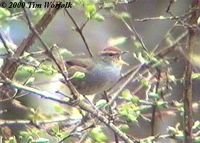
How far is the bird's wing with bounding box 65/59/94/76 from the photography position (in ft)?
6.20

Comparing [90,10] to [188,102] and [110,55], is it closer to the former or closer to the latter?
[188,102]

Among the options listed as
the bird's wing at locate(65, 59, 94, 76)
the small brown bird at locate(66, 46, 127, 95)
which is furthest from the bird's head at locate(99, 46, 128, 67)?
the bird's wing at locate(65, 59, 94, 76)

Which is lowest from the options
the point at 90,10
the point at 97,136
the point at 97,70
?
the point at 97,136

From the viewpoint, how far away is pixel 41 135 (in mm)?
1534

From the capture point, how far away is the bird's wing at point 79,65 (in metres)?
1.89

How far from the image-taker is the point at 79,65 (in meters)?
1.94

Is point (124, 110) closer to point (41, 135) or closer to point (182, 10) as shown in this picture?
point (41, 135)

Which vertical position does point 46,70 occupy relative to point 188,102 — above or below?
above

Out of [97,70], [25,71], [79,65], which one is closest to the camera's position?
[25,71]

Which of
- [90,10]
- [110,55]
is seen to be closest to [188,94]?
[90,10]

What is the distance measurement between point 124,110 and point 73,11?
147 cm

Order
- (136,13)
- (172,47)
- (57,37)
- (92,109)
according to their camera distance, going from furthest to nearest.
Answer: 1. (136,13)
2. (57,37)
3. (172,47)
4. (92,109)


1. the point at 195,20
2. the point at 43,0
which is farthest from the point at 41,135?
Answer: the point at 43,0

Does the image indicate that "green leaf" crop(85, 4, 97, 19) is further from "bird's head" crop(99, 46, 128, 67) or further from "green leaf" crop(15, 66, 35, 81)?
"bird's head" crop(99, 46, 128, 67)
